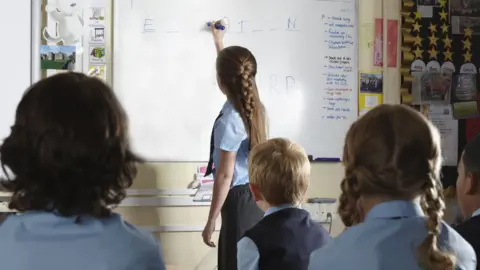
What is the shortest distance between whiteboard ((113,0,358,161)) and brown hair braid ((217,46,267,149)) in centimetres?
63

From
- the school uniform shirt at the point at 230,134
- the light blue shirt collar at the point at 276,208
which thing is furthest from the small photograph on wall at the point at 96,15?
the light blue shirt collar at the point at 276,208

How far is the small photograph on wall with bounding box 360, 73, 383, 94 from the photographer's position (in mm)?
3443

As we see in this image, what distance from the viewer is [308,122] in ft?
11.1

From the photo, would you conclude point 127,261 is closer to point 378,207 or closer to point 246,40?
point 378,207

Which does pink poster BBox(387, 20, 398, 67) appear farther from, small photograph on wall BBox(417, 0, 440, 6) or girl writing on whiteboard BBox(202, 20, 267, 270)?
girl writing on whiteboard BBox(202, 20, 267, 270)

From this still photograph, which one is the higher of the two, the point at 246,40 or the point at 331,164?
the point at 246,40

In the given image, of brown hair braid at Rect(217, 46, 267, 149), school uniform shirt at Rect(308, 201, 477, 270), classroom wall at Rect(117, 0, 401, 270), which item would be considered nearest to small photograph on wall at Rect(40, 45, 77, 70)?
classroom wall at Rect(117, 0, 401, 270)

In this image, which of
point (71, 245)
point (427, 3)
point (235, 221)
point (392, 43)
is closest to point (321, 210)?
point (235, 221)

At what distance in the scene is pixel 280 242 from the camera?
171 cm

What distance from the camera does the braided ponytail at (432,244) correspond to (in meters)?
1.21

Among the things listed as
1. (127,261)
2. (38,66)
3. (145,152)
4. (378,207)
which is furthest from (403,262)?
(38,66)

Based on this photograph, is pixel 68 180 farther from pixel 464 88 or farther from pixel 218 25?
pixel 464 88

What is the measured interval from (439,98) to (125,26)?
177cm

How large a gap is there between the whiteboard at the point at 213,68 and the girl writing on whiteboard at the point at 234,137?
0.61 metres
